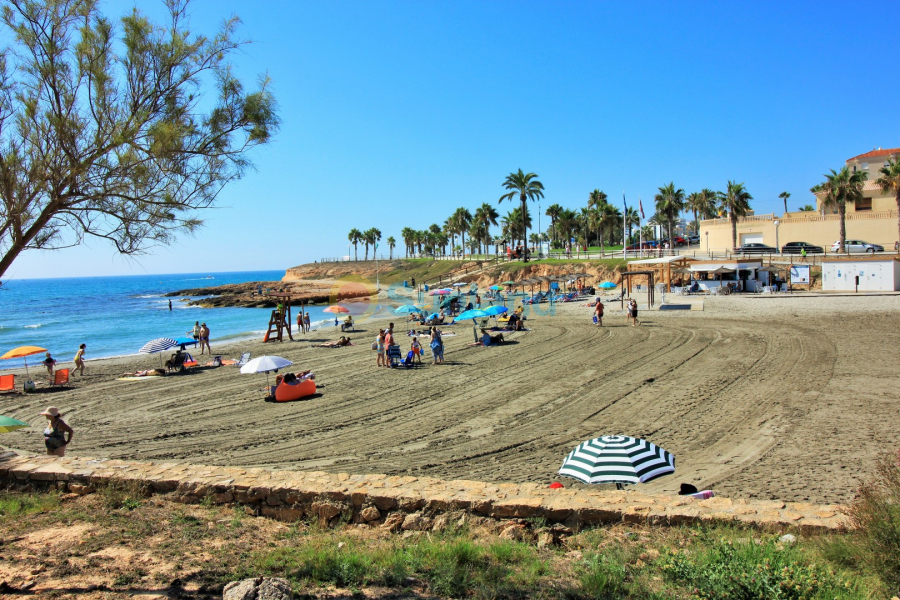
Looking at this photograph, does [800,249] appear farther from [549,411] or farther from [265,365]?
[265,365]

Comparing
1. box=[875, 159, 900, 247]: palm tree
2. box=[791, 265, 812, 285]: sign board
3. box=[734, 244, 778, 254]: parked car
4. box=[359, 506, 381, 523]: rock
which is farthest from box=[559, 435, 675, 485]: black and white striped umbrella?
box=[875, 159, 900, 247]: palm tree

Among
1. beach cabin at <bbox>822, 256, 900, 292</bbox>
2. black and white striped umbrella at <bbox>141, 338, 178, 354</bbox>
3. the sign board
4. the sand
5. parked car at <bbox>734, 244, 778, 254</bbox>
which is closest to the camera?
the sand

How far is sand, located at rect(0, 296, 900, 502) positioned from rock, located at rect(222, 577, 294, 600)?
443cm

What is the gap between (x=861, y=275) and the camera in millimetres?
32969

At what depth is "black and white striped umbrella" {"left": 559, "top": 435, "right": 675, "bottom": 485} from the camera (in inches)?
279

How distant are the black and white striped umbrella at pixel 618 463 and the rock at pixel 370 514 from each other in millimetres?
2728

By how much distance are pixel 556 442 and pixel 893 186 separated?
1860 inches

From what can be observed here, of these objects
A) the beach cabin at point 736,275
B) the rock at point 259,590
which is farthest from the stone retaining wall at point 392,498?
the beach cabin at point 736,275

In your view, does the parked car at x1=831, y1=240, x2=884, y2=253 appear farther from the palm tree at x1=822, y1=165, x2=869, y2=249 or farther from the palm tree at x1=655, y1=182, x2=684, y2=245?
the palm tree at x1=655, y1=182, x2=684, y2=245

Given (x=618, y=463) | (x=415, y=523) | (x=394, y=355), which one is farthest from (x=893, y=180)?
(x=415, y=523)

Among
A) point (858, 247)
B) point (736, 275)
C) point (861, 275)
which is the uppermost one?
point (858, 247)

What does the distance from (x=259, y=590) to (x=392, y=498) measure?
2329 mm

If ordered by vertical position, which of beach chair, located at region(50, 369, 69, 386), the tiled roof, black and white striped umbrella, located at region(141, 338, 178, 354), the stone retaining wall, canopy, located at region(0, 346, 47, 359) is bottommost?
beach chair, located at region(50, 369, 69, 386)

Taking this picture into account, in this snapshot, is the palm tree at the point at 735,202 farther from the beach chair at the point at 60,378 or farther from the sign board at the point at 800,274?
the beach chair at the point at 60,378
